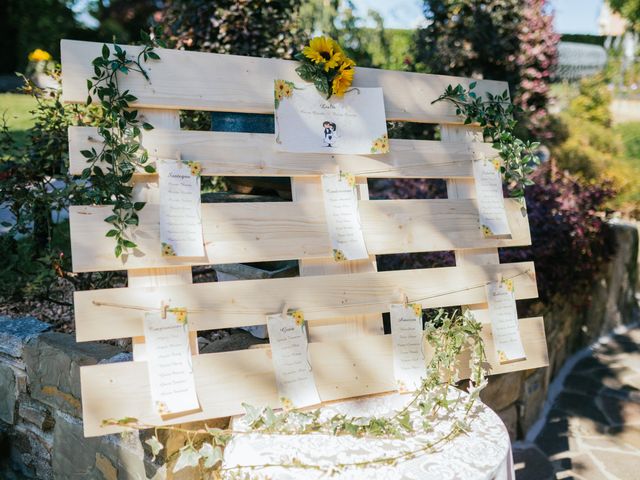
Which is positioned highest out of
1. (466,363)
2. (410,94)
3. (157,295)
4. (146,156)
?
(410,94)

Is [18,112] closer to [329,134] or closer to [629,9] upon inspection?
[329,134]

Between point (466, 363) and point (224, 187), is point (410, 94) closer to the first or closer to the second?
point (466, 363)

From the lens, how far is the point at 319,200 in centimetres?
172

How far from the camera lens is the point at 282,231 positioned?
165 cm

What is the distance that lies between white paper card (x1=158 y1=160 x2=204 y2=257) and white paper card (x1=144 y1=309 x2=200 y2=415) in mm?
176

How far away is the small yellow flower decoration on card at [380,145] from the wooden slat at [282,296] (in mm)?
405

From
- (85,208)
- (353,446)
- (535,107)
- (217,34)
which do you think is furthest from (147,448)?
(535,107)

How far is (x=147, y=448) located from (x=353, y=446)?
0.62 m

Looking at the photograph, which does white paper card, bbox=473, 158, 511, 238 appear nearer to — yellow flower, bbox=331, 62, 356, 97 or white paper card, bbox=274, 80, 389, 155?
white paper card, bbox=274, 80, 389, 155

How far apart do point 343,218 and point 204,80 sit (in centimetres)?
58

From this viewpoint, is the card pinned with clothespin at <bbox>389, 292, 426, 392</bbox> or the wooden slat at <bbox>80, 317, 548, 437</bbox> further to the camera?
the card pinned with clothespin at <bbox>389, 292, 426, 392</bbox>

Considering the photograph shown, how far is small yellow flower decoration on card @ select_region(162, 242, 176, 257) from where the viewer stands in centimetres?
148

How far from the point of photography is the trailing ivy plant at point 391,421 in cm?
135

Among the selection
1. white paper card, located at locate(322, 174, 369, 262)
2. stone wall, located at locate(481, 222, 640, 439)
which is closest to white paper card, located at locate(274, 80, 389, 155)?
white paper card, located at locate(322, 174, 369, 262)
